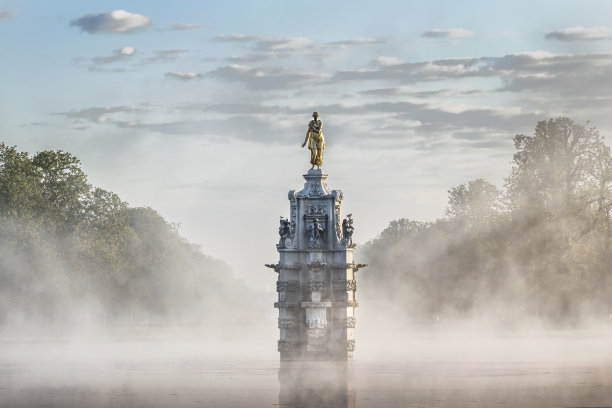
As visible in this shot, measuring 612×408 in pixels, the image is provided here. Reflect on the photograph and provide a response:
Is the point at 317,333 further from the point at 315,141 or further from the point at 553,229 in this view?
the point at 553,229

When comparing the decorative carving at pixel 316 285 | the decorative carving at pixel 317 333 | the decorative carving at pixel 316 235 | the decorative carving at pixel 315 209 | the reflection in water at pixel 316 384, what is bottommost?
the reflection in water at pixel 316 384

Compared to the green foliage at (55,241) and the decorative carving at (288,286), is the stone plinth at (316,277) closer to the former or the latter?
the decorative carving at (288,286)

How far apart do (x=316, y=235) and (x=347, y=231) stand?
1.48 metres

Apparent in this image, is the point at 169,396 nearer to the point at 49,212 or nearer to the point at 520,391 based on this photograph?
the point at 520,391

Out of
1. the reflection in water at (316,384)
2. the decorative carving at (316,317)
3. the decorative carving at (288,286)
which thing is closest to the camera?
the reflection in water at (316,384)

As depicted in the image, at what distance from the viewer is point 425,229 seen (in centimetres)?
16000

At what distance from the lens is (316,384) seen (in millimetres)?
41125

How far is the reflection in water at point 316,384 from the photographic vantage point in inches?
1335

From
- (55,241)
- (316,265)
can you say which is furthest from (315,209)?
(55,241)

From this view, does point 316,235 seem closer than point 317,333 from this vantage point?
No

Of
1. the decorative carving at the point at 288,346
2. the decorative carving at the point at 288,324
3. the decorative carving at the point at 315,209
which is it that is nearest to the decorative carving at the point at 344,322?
the decorative carving at the point at 288,324

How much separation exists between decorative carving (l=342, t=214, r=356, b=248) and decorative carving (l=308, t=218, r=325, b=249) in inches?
39.5

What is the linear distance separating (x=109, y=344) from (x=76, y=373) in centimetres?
3204

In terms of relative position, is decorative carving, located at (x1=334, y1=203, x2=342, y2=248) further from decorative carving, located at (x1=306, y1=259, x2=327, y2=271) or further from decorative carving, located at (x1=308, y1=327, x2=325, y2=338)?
decorative carving, located at (x1=308, y1=327, x2=325, y2=338)
